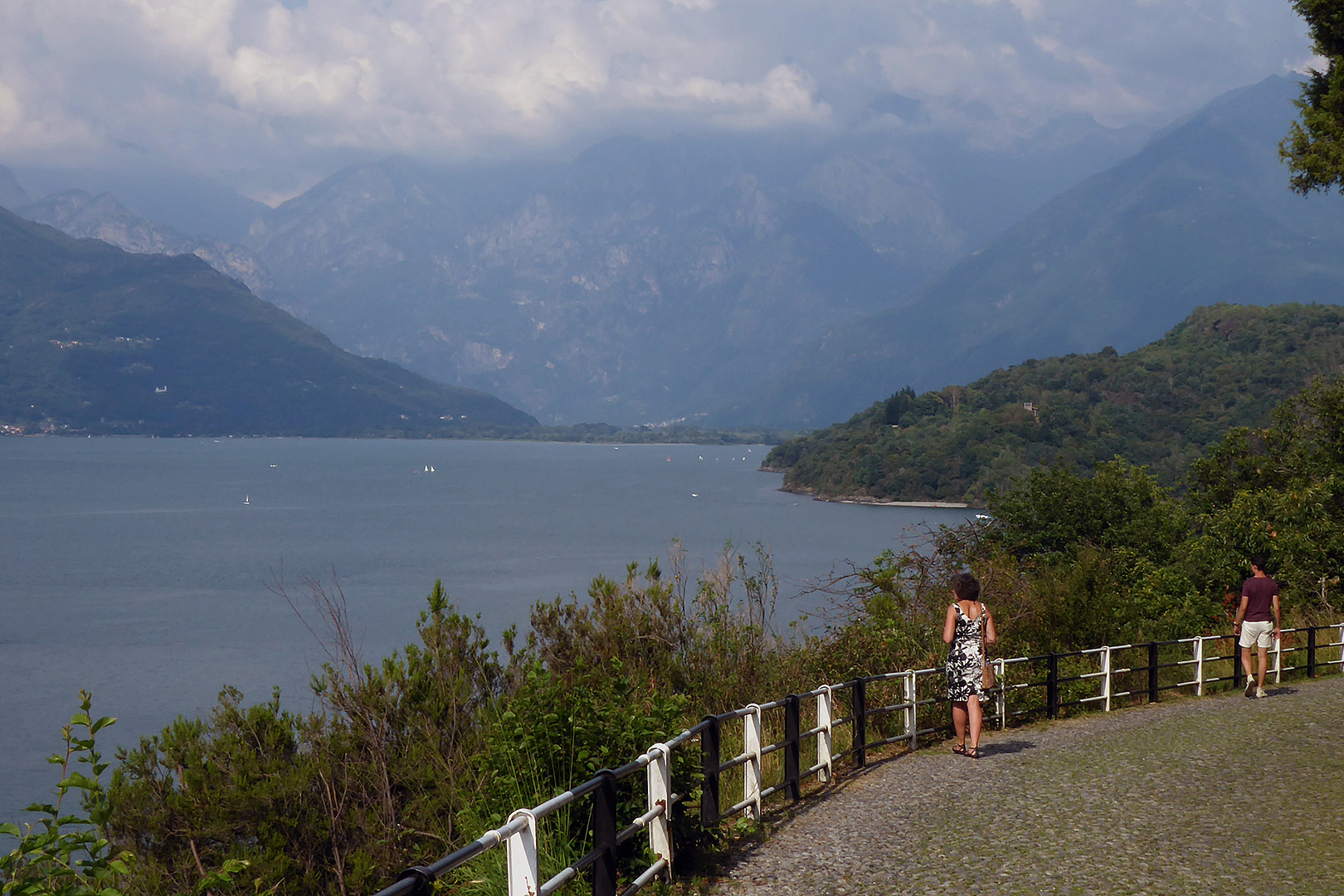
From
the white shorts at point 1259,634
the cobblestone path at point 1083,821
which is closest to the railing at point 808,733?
the cobblestone path at point 1083,821

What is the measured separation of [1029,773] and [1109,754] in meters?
1.21

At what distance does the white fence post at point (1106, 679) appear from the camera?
1242 cm

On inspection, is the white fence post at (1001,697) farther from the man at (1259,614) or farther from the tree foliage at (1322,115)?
the tree foliage at (1322,115)

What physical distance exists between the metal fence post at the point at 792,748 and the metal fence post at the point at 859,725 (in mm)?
1164

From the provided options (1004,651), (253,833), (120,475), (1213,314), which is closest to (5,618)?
(253,833)

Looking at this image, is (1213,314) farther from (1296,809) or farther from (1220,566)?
(1296,809)

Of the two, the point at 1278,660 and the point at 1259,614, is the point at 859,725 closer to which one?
the point at 1259,614

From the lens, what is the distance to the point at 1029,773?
29.7 feet

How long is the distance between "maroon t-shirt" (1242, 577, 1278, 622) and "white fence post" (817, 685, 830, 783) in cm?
706

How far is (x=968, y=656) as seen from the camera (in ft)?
31.1

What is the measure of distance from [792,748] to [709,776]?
4.54 ft

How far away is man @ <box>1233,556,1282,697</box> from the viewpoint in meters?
13.0

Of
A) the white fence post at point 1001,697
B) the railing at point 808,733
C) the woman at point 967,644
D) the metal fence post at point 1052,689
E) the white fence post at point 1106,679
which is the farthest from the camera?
the white fence post at point 1106,679

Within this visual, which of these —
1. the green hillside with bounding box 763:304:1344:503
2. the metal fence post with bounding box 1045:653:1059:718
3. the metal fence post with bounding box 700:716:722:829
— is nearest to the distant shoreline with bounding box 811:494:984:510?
the green hillside with bounding box 763:304:1344:503
